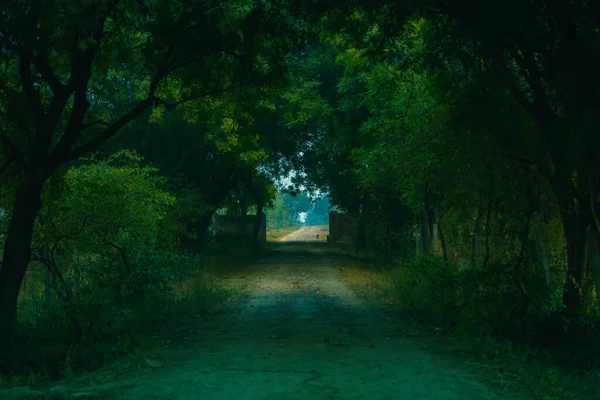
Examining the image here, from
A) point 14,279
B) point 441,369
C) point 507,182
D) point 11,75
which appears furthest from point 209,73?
point 441,369

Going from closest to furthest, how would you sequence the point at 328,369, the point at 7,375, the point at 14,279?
1. the point at 328,369
2. the point at 7,375
3. the point at 14,279

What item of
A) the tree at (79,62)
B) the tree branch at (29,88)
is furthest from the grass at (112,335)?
the tree branch at (29,88)

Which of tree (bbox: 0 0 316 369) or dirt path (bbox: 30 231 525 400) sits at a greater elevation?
tree (bbox: 0 0 316 369)

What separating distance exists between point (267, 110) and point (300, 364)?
6.14 meters

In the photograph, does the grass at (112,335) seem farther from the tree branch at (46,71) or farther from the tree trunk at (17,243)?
the tree branch at (46,71)

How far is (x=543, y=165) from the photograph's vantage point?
33.6 feet

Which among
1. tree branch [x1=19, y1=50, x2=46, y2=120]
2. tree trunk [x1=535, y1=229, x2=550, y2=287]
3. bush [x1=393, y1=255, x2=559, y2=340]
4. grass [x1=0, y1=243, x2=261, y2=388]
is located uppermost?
tree branch [x1=19, y1=50, x2=46, y2=120]

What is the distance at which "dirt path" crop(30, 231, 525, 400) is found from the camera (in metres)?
6.61

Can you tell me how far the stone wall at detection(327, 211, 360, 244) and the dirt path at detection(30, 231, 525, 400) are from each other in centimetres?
2839

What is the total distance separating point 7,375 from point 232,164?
21.7m

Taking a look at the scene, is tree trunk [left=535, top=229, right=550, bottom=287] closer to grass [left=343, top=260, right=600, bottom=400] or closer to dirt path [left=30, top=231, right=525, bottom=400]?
grass [left=343, top=260, right=600, bottom=400]

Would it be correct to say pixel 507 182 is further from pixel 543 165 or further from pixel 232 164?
pixel 232 164

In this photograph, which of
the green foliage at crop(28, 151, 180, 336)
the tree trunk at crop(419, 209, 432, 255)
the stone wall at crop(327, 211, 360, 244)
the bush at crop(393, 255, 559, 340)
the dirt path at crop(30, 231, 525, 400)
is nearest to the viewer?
the dirt path at crop(30, 231, 525, 400)

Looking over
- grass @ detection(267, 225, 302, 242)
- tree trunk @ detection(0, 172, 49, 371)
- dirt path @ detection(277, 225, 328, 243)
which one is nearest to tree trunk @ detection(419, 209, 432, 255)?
tree trunk @ detection(0, 172, 49, 371)
